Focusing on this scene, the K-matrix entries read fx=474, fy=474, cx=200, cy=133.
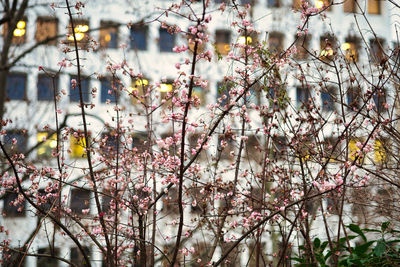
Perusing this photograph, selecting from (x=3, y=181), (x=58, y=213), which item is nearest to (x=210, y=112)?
(x=58, y=213)

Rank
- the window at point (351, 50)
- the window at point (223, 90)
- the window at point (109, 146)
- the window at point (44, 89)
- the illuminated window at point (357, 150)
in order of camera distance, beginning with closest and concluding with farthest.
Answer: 1. the illuminated window at point (357, 150)
2. the window at point (223, 90)
3. the window at point (351, 50)
4. the window at point (109, 146)
5. the window at point (44, 89)

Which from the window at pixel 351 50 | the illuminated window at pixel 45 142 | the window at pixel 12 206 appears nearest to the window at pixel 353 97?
the window at pixel 351 50

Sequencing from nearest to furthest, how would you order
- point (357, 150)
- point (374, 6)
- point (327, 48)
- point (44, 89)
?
point (357, 150)
point (327, 48)
point (44, 89)
point (374, 6)

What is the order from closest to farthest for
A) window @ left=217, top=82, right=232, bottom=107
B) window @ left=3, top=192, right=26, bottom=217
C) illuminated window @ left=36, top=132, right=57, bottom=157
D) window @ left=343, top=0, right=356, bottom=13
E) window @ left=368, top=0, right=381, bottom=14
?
window @ left=217, top=82, right=232, bottom=107
window @ left=343, top=0, right=356, bottom=13
window @ left=3, top=192, right=26, bottom=217
illuminated window @ left=36, top=132, right=57, bottom=157
window @ left=368, top=0, right=381, bottom=14

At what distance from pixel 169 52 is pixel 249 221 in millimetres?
15081

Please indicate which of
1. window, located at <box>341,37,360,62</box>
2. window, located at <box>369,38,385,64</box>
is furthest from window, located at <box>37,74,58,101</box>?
window, located at <box>369,38,385,64</box>

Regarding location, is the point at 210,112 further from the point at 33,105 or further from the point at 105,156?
the point at 33,105

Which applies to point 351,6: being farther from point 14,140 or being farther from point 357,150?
point 14,140

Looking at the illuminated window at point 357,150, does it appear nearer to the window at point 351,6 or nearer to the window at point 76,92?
the window at point 351,6

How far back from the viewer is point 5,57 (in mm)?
8180

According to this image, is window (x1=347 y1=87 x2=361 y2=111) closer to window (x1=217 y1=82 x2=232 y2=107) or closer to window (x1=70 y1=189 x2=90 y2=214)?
window (x1=217 y1=82 x2=232 y2=107)

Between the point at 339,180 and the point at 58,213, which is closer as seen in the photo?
the point at 339,180

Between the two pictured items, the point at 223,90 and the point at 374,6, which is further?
the point at 374,6

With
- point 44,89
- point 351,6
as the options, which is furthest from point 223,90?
point 44,89
